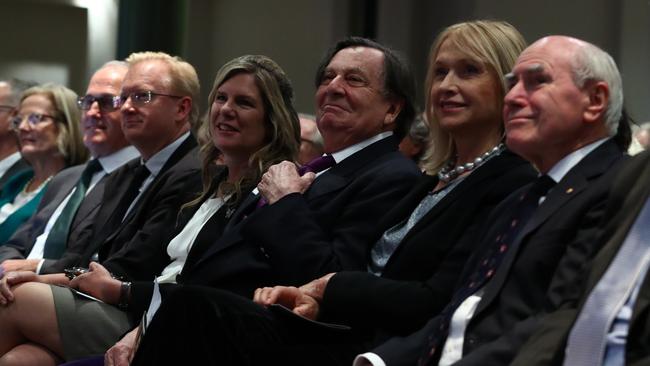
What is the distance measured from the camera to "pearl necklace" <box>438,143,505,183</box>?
303cm

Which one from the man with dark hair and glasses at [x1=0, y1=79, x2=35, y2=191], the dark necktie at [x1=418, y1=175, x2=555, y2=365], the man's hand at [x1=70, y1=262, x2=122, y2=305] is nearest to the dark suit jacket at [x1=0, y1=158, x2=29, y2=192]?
the man with dark hair and glasses at [x1=0, y1=79, x2=35, y2=191]

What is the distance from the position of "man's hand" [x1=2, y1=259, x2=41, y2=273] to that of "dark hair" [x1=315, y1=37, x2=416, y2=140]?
5.12 feet

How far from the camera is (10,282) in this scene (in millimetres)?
3650

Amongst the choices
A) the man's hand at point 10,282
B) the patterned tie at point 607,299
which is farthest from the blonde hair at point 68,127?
the patterned tie at point 607,299

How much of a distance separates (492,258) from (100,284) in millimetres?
1527

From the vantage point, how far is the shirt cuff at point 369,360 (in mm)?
2586

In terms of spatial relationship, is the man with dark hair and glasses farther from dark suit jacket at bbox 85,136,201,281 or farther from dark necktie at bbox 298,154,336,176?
dark necktie at bbox 298,154,336,176

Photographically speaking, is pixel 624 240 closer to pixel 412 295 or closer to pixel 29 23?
pixel 412 295

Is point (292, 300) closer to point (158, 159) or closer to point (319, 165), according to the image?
point (319, 165)

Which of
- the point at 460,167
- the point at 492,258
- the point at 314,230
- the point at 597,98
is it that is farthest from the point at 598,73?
the point at 314,230

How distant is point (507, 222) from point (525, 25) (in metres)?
3.28

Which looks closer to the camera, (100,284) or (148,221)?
(100,284)

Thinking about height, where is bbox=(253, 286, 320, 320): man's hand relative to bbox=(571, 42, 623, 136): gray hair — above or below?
below

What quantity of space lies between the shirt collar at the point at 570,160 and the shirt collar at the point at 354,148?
100cm
